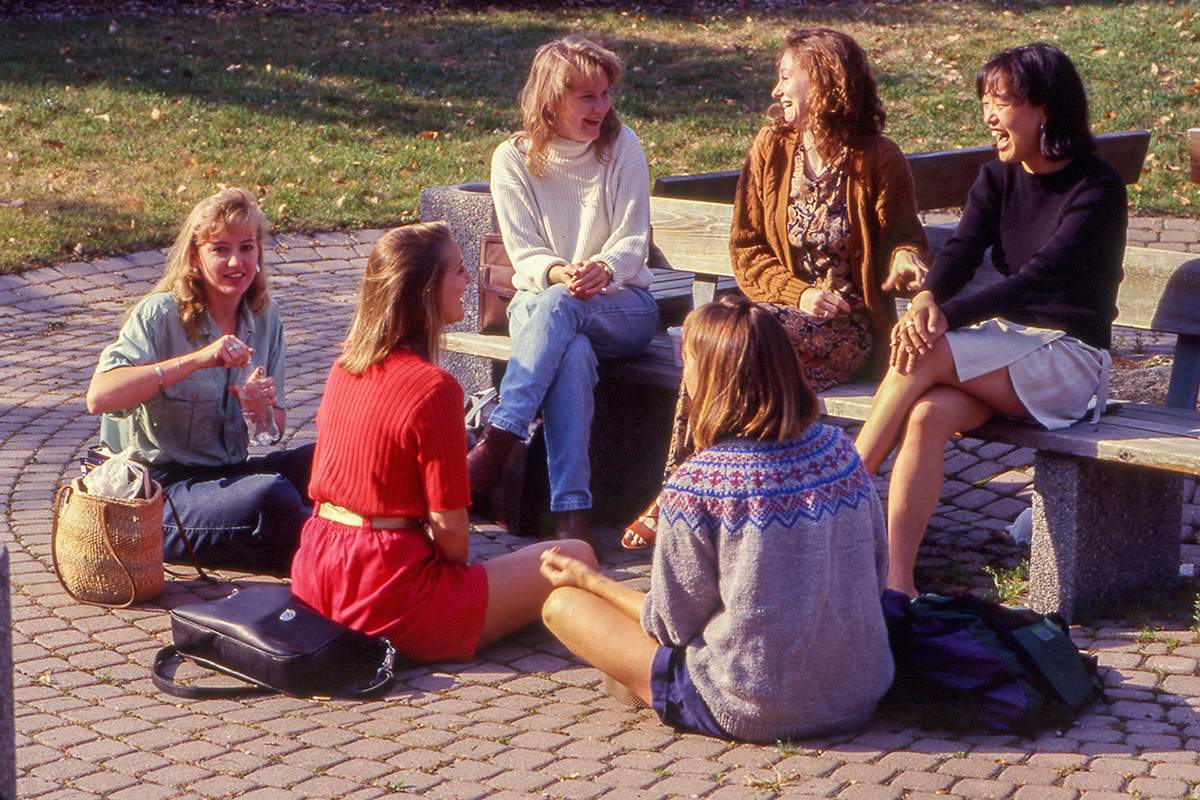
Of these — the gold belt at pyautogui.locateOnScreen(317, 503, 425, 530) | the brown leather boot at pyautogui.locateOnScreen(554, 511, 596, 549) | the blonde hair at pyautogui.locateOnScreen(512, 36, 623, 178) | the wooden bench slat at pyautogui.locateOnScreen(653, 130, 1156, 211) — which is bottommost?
the brown leather boot at pyautogui.locateOnScreen(554, 511, 596, 549)

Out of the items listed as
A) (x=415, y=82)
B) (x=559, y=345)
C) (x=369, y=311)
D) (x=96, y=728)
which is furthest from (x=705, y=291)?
(x=415, y=82)

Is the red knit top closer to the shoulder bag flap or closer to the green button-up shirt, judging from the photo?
the green button-up shirt

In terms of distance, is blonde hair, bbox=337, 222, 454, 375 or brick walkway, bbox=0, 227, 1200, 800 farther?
blonde hair, bbox=337, 222, 454, 375

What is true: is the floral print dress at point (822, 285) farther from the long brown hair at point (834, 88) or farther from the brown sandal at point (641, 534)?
the brown sandal at point (641, 534)

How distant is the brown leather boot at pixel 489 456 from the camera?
4957 mm

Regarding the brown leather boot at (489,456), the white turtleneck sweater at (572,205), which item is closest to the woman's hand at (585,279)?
the white turtleneck sweater at (572,205)

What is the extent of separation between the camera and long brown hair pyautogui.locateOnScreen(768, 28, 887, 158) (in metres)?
4.74

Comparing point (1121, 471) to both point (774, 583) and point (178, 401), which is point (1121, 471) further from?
point (178, 401)

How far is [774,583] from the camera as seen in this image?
3252 mm

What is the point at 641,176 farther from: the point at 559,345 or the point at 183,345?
the point at 183,345

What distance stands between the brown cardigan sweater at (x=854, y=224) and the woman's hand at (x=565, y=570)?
1478 millimetres

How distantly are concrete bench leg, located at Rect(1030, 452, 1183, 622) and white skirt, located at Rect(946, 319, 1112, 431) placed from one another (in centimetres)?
17

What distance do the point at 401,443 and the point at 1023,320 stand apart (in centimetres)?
202

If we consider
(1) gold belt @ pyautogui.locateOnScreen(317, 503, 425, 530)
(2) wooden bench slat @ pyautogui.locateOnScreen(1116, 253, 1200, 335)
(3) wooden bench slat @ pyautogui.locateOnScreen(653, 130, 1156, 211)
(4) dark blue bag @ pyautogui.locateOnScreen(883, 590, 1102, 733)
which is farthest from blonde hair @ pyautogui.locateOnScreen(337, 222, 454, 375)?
(3) wooden bench slat @ pyautogui.locateOnScreen(653, 130, 1156, 211)
